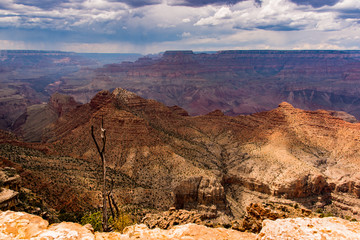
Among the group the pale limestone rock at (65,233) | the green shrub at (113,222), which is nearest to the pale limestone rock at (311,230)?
the pale limestone rock at (65,233)

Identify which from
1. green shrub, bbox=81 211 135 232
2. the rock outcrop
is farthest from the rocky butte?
the rock outcrop

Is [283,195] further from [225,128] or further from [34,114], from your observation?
[34,114]

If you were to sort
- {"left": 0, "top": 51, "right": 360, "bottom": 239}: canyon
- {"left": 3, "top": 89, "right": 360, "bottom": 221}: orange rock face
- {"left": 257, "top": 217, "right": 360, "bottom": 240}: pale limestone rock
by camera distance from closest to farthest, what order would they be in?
1. {"left": 257, "top": 217, "right": 360, "bottom": 240}: pale limestone rock
2. {"left": 0, "top": 51, "right": 360, "bottom": 239}: canyon
3. {"left": 3, "top": 89, "right": 360, "bottom": 221}: orange rock face

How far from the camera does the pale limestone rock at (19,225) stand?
1422cm

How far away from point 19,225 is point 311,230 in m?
17.1

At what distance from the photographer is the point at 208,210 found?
50906 millimetres

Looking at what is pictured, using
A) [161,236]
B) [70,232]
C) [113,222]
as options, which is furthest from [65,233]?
[113,222]

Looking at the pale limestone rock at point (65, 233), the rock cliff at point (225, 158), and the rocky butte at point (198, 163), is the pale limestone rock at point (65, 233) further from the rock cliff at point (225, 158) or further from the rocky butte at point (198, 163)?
the rock cliff at point (225, 158)

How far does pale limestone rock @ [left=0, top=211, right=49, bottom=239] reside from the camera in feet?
46.6

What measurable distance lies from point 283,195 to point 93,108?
64.1 meters

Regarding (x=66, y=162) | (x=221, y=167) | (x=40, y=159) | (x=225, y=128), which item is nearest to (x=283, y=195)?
(x=221, y=167)

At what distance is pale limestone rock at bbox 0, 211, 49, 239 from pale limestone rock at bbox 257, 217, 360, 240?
13499 mm

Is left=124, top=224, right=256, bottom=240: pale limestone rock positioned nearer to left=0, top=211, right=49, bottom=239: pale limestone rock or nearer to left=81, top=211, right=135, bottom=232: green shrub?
left=81, top=211, right=135, bottom=232: green shrub

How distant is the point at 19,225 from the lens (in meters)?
15.0
